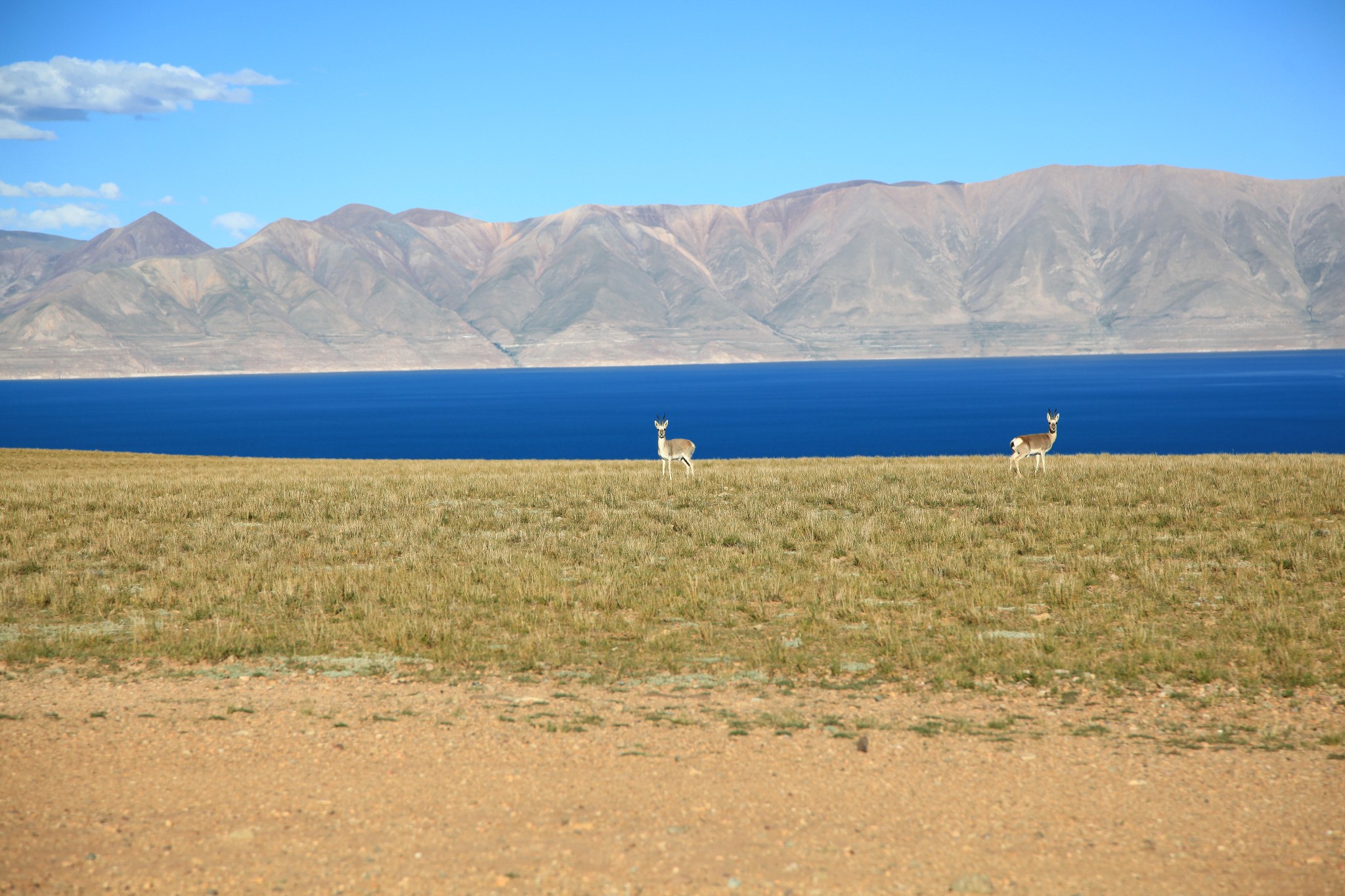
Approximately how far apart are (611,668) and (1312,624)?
919 cm

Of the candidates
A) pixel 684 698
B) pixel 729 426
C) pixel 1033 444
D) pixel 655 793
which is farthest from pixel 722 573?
pixel 729 426

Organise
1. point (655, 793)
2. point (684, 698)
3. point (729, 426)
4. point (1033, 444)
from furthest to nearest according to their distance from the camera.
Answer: point (729, 426), point (1033, 444), point (684, 698), point (655, 793)

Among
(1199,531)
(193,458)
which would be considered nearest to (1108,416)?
(193,458)

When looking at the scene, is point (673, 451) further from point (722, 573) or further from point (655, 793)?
point (655, 793)

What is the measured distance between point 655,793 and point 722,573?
30.3 feet

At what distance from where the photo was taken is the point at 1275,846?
802 cm

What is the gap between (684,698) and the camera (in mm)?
11977

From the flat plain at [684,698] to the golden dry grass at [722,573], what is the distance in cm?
9

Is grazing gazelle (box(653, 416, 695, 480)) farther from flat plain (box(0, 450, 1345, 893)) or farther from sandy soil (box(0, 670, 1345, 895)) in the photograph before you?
sandy soil (box(0, 670, 1345, 895))

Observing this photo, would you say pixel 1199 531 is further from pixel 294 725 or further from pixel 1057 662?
pixel 294 725

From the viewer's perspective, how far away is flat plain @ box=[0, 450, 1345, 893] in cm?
793

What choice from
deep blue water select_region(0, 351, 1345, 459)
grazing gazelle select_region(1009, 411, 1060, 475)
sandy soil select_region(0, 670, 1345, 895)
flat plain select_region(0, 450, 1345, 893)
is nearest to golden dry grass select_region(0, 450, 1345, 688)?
flat plain select_region(0, 450, 1345, 893)

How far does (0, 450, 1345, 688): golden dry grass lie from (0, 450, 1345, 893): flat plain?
0.31ft

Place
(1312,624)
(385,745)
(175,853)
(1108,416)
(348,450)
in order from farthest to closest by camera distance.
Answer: (1108,416) → (348,450) → (1312,624) → (385,745) → (175,853)
